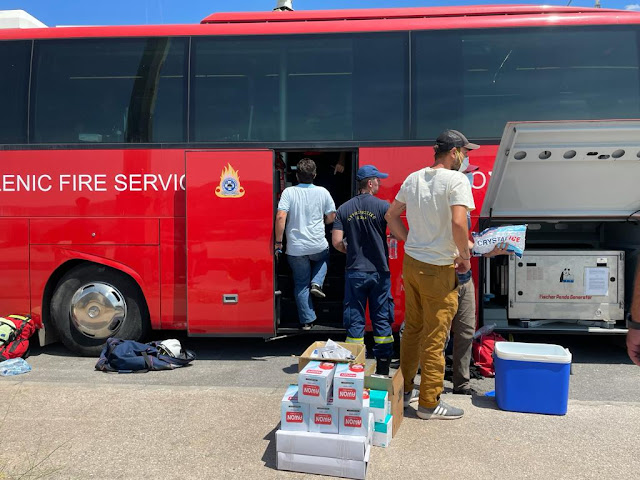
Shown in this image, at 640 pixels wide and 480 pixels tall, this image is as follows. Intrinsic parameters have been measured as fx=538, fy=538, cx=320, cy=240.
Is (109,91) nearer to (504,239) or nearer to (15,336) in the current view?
(15,336)

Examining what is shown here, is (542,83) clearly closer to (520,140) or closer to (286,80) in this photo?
(520,140)

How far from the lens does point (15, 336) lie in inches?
222

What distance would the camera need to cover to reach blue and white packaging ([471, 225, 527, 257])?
496 centimetres

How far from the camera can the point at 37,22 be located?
6.35 meters

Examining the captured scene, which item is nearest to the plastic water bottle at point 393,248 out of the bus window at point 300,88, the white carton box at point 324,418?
the bus window at point 300,88

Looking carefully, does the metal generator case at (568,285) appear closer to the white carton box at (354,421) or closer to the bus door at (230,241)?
the bus door at (230,241)

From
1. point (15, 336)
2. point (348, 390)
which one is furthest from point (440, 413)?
point (15, 336)

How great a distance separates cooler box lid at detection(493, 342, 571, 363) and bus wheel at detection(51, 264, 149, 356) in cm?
383

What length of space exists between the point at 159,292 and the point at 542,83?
463cm

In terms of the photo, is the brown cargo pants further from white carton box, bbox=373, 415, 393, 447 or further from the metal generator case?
the metal generator case

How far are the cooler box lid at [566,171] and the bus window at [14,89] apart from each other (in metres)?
5.06

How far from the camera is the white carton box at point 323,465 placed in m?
3.17

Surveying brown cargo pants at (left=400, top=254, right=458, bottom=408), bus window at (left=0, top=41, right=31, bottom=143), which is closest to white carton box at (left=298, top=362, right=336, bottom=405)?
brown cargo pants at (left=400, top=254, right=458, bottom=408)

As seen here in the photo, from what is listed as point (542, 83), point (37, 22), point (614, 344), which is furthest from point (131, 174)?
point (614, 344)
